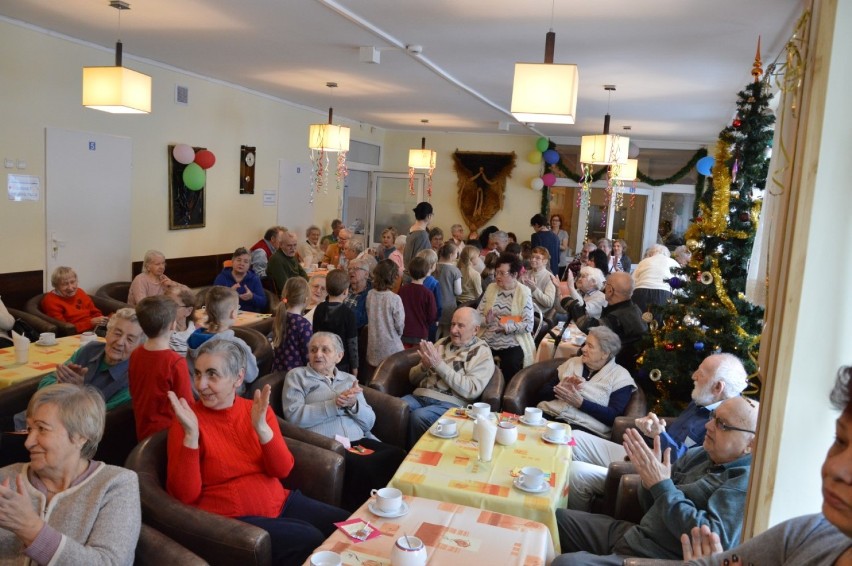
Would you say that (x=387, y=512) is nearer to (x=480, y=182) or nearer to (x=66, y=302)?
(x=66, y=302)

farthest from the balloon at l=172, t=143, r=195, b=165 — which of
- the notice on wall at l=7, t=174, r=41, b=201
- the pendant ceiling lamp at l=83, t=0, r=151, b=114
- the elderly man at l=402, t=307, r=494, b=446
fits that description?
the elderly man at l=402, t=307, r=494, b=446

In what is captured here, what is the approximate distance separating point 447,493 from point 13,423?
240cm

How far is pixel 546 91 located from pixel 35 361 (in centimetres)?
331

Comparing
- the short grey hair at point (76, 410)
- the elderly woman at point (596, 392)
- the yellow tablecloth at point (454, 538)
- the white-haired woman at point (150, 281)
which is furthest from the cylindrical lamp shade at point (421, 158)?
the short grey hair at point (76, 410)

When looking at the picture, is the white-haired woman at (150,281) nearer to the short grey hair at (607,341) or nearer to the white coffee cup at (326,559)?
the short grey hair at (607,341)

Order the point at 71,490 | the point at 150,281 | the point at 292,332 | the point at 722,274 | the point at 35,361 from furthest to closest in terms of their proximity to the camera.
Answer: the point at 150,281
the point at 722,274
the point at 292,332
the point at 35,361
the point at 71,490

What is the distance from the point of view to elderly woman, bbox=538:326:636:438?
12.6ft

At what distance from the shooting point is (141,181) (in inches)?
285

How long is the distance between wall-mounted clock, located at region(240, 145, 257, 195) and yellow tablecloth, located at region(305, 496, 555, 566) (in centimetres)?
730

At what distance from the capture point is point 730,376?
3.11m

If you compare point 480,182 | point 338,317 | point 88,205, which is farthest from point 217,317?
point 480,182

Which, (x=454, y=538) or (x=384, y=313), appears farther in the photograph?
(x=384, y=313)

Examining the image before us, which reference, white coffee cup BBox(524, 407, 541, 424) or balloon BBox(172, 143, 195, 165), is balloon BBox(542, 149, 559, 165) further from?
white coffee cup BBox(524, 407, 541, 424)

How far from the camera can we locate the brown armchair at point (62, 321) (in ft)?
17.8
